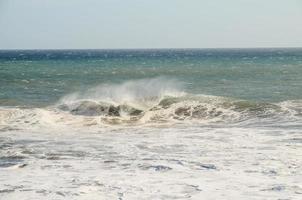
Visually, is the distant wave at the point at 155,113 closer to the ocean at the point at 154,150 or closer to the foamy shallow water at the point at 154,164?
the ocean at the point at 154,150

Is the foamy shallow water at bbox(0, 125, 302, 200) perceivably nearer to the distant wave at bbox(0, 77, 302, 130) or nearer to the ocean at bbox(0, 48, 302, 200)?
the ocean at bbox(0, 48, 302, 200)

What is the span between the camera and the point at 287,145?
14555 mm

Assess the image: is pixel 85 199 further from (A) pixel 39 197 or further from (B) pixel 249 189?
(B) pixel 249 189

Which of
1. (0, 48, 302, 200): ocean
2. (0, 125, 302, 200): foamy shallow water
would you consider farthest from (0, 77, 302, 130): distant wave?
(0, 125, 302, 200): foamy shallow water

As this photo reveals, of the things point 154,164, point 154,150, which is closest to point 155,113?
point 154,150

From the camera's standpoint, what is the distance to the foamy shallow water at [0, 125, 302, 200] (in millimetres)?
9984

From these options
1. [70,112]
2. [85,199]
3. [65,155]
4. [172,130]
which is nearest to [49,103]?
[70,112]

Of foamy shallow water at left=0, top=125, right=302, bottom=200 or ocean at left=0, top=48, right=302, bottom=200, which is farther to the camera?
ocean at left=0, top=48, right=302, bottom=200

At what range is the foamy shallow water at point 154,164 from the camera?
9.98m

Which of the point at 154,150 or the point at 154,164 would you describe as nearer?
the point at 154,164

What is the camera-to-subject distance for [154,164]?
492 inches

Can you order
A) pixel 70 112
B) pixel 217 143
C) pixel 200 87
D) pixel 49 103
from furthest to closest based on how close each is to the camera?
pixel 200 87
pixel 49 103
pixel 70 112
pixel 217 143

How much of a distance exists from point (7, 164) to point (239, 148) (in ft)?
20.2

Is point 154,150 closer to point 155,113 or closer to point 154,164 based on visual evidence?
point 154,164
